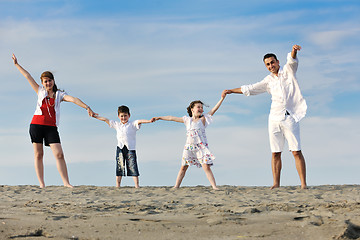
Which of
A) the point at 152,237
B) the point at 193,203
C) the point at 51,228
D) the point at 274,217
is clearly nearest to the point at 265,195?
the point at 193,203

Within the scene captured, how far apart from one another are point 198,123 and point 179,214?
2.83 metres

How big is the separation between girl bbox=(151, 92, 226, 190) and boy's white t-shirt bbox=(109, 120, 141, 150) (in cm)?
87

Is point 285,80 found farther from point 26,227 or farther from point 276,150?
point 26,227

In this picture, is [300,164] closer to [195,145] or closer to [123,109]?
[195,145]

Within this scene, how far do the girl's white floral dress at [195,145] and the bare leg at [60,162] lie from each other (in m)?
2.40

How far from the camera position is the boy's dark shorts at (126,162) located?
28.9 feet

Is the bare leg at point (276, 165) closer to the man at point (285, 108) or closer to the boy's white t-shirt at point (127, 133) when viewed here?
the man at point (285, 108)

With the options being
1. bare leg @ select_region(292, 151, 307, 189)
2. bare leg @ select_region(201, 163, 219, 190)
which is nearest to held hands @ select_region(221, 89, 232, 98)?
bare leg @ select_region(201, 163, 219, 190)

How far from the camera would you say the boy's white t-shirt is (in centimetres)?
882

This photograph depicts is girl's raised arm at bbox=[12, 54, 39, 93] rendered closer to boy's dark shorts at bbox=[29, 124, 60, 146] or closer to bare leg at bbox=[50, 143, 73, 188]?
boy's dark shorts at bbox=[29, 124, 60, 146]

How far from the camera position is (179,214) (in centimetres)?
562

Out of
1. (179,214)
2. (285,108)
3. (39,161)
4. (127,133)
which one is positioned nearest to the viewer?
(179,214)

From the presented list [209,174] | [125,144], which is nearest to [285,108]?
[209,174]

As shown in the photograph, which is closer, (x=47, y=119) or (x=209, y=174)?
(x=209, y=174)
